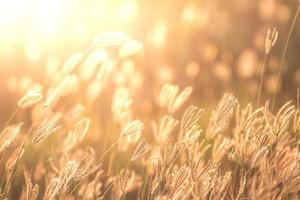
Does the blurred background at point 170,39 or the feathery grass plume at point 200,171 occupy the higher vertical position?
the blurred background at point 170,39

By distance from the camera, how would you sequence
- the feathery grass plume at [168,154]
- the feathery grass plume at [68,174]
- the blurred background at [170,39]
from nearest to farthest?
the feathery grass plume at [68,174]
the feathery grass plume at [168,154]
the blurred background at [170,39]

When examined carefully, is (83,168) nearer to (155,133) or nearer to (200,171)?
(200,171)

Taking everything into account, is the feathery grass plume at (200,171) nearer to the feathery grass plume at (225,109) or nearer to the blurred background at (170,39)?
the feathery grass plume at (225,109)

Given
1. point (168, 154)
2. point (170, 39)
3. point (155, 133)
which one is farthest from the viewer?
point (170, 39)

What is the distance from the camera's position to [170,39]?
4.93 m

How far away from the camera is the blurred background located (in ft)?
14.3

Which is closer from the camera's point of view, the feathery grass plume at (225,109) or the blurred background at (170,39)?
the feathery grass plume at (225,109)

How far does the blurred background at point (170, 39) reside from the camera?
4359 millimetres

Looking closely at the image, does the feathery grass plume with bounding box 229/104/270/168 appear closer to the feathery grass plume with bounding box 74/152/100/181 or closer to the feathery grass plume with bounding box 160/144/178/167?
the feathery grass plume with bounding box 160/144/178/167

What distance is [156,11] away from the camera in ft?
17.5

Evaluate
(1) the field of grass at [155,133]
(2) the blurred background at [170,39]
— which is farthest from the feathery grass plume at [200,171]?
(2) the blurred background at [170,39]

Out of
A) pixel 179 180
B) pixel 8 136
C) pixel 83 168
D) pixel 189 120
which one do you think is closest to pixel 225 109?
pixel 189 120

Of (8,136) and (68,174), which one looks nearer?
(68,174)

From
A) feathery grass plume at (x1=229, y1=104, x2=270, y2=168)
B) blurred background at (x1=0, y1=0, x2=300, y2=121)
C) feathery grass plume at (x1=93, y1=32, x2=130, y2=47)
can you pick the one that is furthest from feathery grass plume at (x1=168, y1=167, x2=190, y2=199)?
blurred background at (x1=0, y1=0, x2=300, y2=121)
